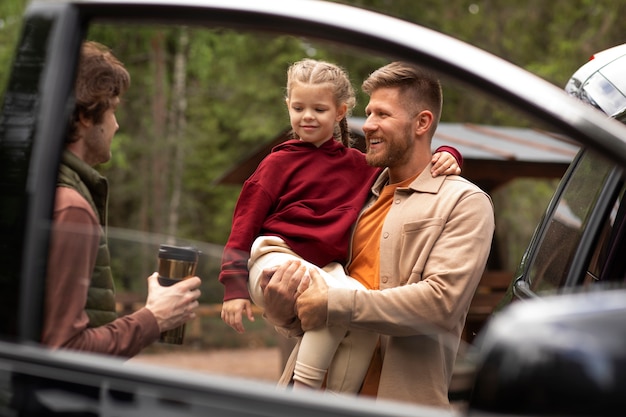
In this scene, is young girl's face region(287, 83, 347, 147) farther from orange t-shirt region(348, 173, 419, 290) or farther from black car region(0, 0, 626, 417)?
black car region(0, 0, 626, 417)

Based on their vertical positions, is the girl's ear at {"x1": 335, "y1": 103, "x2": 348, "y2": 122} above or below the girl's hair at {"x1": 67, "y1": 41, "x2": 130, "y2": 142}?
above

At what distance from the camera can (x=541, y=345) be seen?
145cm

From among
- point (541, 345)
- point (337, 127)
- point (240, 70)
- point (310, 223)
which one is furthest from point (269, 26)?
point (240, 70)

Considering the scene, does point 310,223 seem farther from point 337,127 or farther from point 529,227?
point 529,227

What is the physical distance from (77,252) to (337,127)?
1.47 metres

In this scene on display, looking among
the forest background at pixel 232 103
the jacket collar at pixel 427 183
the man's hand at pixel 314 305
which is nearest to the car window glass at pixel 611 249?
the jacket collar at pixel 427 183

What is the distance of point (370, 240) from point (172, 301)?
3.00 feet

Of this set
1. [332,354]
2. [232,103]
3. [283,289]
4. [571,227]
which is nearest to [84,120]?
[283,289]

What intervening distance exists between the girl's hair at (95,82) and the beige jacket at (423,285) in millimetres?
802

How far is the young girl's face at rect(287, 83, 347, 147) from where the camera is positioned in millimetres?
3152

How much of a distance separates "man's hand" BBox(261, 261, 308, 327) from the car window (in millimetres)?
886

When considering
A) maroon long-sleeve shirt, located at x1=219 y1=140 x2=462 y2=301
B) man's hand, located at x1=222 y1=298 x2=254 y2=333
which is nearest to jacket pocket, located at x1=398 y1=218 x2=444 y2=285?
maroon long-sleeve shirt, located at x1=219 y1=140 x2=462 y2=301

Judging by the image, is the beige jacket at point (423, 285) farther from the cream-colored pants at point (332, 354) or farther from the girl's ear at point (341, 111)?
the girl's ear at point (341, 111)

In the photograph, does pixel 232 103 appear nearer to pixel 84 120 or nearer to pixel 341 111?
pixel 341 111
